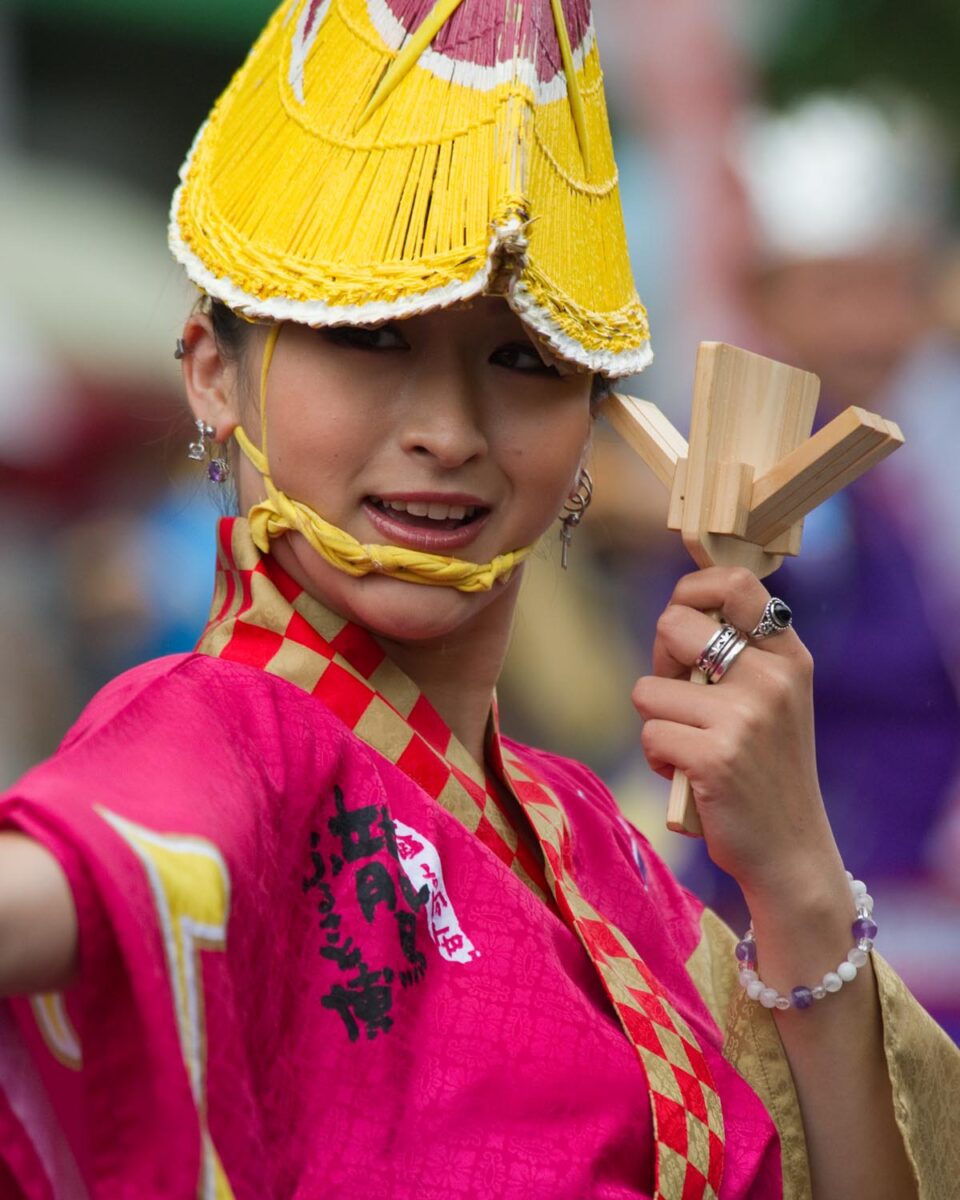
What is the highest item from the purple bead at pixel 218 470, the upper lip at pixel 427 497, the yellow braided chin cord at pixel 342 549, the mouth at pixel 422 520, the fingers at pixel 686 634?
the upper lip at pixel 427 497

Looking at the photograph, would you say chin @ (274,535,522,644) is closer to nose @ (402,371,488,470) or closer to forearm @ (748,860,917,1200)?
nose @ (402,371,488,470)

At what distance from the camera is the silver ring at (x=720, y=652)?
4.51ft

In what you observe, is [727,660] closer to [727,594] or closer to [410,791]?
[727,594]

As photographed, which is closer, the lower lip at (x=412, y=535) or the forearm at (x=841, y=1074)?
the lower lip at (x=412, y=535)

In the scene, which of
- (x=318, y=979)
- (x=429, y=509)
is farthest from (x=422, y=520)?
(x=318, y=979)

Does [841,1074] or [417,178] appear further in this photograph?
[841,1074]

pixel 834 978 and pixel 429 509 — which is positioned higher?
pixel 429 509

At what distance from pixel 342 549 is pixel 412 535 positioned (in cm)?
5

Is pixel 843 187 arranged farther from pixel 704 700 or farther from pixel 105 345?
pixel 704 700

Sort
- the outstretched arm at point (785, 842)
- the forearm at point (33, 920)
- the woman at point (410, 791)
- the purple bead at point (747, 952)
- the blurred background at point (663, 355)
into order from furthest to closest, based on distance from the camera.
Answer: the blurred background at point (663, 355) < the purple bead at point (747, 952) < the outstretched arm at point (785, 842) < the woman at point (410, 791) < the forearm at point (33, 920)

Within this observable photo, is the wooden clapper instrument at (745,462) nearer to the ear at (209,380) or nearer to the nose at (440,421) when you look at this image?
the nose at (440,421)

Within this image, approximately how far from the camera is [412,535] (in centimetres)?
130

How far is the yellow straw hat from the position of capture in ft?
4.08

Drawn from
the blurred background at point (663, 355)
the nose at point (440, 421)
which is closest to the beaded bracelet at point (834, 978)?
the nose at point (440, 421)
